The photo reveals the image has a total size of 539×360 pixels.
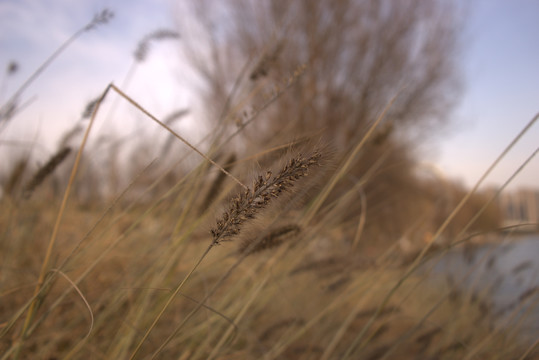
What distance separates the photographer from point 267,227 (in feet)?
2.03

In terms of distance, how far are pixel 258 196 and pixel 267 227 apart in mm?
247

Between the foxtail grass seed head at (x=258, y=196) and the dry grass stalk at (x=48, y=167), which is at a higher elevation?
the foxtail grass seed head at (x=258, y=196)

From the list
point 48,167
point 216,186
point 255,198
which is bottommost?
point 48,167

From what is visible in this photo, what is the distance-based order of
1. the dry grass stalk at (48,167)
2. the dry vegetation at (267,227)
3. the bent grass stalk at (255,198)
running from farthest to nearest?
the dry grass stalk at (48,167)
the dry vegetation at (267,227)
the bent grass stalk at (255,198)

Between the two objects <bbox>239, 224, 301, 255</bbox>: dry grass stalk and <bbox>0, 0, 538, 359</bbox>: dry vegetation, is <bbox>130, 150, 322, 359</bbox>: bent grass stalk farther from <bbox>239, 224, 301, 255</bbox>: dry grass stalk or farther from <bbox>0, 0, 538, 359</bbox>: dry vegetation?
<bbox>239, 224, 301, 255</bbox>: dry grass stalk

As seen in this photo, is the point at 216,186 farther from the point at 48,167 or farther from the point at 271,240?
the point at 48,167

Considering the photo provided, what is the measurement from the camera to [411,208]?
6914 millimetres

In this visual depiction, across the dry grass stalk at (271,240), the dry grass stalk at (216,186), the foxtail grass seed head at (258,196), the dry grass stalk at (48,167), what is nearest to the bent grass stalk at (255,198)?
the foxtail grass seed head at (258,196)

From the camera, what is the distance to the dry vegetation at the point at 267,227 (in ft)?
1.98

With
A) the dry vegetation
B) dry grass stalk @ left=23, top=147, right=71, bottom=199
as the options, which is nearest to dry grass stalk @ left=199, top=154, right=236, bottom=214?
the dry vegetation

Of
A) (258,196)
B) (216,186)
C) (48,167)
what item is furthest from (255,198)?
(48,167)

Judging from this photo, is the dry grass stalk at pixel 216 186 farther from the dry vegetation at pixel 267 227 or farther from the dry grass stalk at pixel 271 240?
the dry grass stalk at pixel 271 240

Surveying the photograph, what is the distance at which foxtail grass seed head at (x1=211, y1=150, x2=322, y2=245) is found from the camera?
379 mm

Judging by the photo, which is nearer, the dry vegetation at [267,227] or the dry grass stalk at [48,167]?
the dry vegetation at [267,227]
